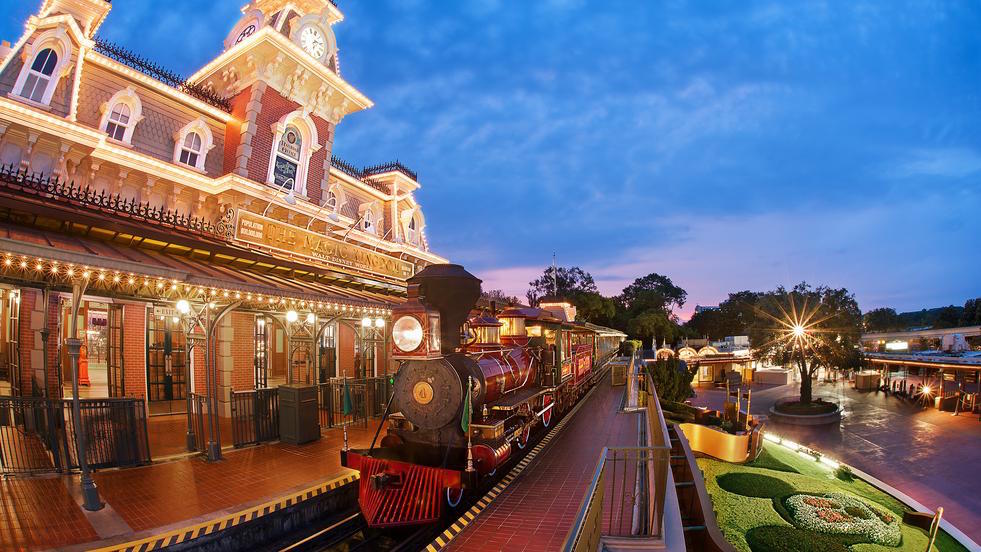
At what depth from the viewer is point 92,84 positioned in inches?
Result: 460

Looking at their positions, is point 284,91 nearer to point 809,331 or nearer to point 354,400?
point 354,400

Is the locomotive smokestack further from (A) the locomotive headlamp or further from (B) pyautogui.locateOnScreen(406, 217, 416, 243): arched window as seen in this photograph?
(B) pyautogui.locateOnScreen(406, 217, 416, 243): arched window

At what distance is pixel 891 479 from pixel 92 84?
27.7 m

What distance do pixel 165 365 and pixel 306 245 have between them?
5344 mm

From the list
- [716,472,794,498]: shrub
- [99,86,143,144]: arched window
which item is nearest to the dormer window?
[99,86,143,144]: arched window

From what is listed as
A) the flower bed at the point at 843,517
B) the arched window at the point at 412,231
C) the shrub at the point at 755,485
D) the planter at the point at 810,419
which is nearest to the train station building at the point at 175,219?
the arched window at the point at 412,231

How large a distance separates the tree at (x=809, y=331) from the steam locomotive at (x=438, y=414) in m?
25.1

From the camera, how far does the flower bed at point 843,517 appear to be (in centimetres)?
1062

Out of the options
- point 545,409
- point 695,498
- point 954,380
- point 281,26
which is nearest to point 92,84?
point 281,26

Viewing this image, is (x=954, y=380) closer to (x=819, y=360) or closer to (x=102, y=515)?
(x=819, y=360)

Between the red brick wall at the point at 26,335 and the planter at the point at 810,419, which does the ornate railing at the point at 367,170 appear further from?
the planter at the point at 810,419

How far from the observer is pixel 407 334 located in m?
6.95

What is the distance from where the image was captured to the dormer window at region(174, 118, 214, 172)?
43.8 feet

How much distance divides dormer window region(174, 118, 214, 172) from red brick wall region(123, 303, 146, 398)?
4.41 m
